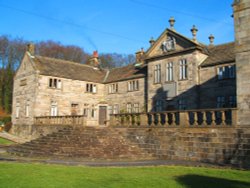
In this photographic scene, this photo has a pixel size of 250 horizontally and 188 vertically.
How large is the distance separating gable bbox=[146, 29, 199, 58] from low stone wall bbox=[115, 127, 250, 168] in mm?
10311

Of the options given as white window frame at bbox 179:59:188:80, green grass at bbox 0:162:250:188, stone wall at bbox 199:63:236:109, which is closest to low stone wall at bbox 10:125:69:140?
white window frame at bbox 179:59:188:80

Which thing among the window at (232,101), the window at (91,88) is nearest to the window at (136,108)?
the window at (91,88)

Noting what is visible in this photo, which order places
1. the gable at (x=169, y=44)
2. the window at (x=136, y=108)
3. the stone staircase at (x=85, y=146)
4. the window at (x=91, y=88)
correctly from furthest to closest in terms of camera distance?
the window at (x=91, y=88)
the window at (x=136, y=108)
the gable at (x=169, y=44)
the stone staircase at (x=85, y=146)

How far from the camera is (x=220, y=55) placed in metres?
24.5

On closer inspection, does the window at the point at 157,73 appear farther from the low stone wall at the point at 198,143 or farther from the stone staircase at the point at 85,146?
the low stone wall at the point at 198,143

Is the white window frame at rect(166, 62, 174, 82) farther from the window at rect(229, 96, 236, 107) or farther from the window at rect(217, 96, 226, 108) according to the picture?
the window at rect(229, 96, 236, 107)

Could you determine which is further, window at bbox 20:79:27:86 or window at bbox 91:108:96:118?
window at bbox 91:108:96:118

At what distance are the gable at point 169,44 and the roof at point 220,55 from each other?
74.8 inches

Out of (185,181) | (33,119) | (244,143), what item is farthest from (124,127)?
(33,119)

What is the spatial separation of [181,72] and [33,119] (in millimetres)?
16768

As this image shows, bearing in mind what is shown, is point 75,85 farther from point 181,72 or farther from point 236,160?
point 236,160

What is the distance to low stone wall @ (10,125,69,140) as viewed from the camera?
2815cm

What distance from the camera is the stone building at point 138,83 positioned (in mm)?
24109

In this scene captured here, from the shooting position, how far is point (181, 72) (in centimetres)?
2595
